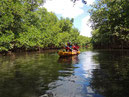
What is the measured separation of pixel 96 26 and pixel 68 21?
1219 inches

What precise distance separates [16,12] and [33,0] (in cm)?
876

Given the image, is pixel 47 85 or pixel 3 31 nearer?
pixel 47 85

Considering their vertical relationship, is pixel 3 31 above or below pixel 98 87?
above

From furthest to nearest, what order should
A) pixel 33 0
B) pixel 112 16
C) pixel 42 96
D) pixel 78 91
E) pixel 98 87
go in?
pixel 33 0 → pixel 112 16 → pixel 98 87 → pixel 78 91 → pixel 42 96

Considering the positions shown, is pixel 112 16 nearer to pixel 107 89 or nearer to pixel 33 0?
pixel 107 89

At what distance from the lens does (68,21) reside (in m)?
64.5

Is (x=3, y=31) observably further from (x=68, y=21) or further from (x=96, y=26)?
(x=68, y=21)

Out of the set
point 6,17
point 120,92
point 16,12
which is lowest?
point 120,92

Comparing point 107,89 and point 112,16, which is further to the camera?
point 112,16

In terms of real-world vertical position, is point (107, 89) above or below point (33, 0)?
below

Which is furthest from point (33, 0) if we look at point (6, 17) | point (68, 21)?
point (68, 21)

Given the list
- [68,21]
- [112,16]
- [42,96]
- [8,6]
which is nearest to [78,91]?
[42,96]

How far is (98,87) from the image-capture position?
17.7 ft

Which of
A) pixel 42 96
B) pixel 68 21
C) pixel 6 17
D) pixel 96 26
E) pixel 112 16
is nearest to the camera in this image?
pixel 42 96
